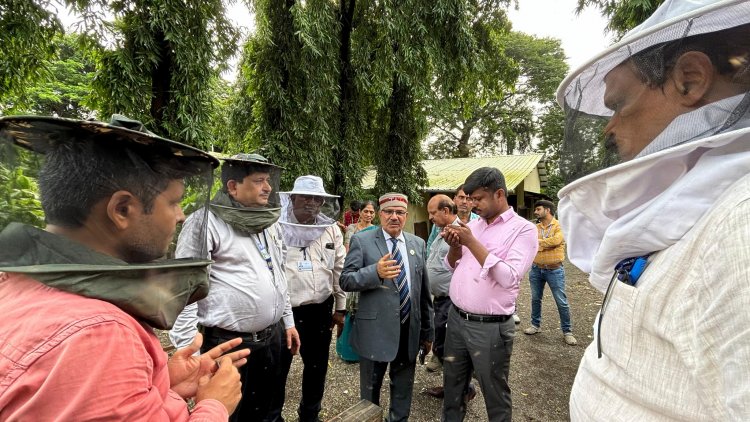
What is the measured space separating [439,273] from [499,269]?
1.51 meters

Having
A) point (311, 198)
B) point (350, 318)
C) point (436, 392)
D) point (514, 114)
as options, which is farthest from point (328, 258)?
point (514, 114)

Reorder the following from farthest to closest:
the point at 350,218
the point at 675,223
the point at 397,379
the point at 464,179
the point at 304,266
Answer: the point at 464,179
the point at 350,218
the point at 304,266
the point at 397,379
the point at 675,223

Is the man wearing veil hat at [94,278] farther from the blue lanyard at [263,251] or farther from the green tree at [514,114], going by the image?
the green tree at [514,114]

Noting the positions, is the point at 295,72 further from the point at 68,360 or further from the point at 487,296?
the point at 68,360

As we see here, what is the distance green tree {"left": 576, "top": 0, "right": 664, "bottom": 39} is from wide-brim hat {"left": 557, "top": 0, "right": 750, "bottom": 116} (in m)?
4.64

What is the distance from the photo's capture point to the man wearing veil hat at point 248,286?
2.47m

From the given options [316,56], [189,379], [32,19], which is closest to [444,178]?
[316,56]

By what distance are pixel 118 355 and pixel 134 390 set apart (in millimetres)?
94

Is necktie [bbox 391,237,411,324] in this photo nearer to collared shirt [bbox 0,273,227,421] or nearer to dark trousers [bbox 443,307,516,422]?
dark trousers [bbox 443,307,516,422]

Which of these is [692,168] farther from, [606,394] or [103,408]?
[103,408]

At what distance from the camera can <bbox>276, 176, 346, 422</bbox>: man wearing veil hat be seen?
3.34m

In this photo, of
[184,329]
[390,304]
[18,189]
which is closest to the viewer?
[18,189]

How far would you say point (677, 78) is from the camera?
0.91 m

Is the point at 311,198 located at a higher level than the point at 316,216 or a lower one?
higher
